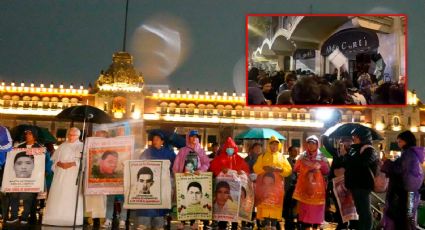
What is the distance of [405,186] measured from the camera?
25.4 ft

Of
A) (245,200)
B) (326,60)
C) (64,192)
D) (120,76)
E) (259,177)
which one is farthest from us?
(120,76)

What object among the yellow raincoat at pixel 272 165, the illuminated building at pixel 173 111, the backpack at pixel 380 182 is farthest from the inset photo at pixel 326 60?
the illuminated building at pixel 173 111

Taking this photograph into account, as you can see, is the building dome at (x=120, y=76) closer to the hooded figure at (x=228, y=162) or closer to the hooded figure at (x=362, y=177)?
the hooded figure at (x=228, y=162)

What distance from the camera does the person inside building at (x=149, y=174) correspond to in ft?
28.7

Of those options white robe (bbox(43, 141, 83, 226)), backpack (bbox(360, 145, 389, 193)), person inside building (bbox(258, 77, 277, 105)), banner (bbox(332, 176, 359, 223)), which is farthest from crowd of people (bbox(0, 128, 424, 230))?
person inside building (bbox(258, 77, 277, 105))

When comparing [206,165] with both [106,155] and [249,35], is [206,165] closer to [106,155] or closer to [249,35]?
[106,155]

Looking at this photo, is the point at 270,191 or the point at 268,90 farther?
the point at 268,90

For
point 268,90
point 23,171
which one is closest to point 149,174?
point 23,171

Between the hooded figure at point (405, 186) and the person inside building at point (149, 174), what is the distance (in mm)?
3747

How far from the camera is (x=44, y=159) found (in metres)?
9.26

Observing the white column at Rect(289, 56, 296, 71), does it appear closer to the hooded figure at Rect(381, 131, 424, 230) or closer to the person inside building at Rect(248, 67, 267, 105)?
the person inside building at Rect(248, 67, 267, 105)

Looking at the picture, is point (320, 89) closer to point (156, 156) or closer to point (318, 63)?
point (318, 63)

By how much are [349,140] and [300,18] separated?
220 inches

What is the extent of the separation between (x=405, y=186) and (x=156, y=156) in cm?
418
